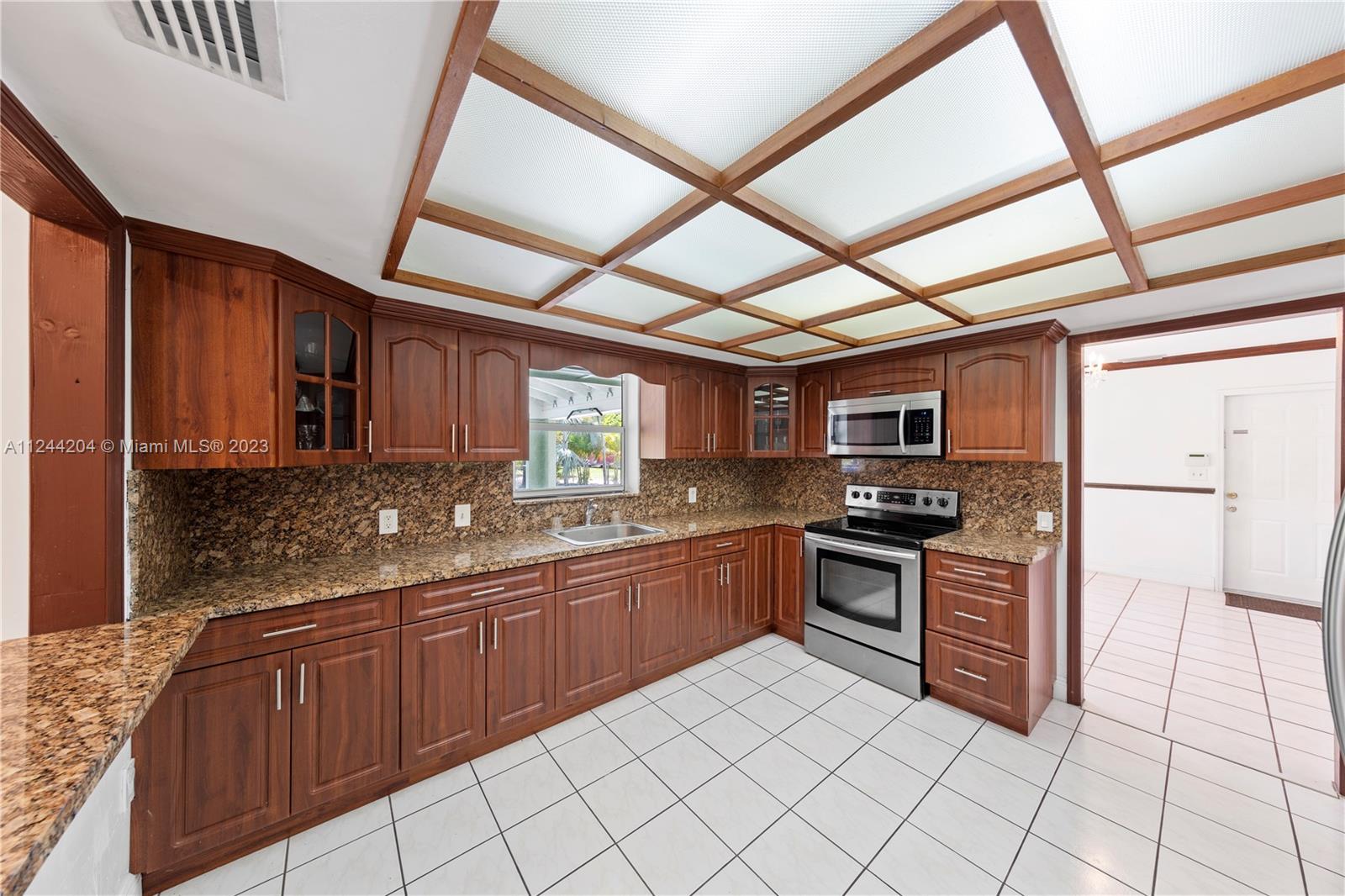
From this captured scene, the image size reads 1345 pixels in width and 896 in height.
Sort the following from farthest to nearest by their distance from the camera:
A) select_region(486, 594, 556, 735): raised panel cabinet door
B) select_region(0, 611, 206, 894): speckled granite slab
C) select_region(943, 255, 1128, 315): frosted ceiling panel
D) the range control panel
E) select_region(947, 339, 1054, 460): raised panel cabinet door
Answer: the range control panel, select_region(947, 339, 1054, 460): raised panel cabinet door, select_region(486, 594, 556, 735): raised panel cabinet door, select_region(943, 255, 1128, 315): frosted ceiling panel, select_region(0, 611, 206, 894): speckled granite slab

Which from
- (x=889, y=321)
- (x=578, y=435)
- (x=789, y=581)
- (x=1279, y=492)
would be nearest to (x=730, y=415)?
(x=578, y=435)

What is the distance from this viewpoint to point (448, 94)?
3.15 ft

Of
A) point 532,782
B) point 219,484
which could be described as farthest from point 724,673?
point 219,484

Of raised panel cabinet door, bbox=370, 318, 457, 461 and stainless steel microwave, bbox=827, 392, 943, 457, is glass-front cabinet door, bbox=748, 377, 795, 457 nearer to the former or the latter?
stainless steel microwave, bbox=827, 392, 943, 457

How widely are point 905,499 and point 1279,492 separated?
3903mm

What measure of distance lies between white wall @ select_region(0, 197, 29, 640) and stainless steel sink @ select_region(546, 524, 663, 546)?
2031mm

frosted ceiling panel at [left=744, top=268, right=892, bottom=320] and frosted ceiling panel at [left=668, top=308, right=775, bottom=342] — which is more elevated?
frosted ceiling panel at [left=744, top=268, right=892, bottom=320]

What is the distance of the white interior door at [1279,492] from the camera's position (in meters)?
4.16

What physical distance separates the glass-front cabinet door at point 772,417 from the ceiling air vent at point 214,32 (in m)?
3.45

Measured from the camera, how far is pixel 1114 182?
136 centimetres

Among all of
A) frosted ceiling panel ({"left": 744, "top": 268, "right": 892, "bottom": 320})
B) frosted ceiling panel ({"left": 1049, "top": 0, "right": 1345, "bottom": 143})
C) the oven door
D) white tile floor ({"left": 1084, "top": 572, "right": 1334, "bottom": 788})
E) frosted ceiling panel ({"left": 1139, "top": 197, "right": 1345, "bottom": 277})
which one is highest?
frosted ceiling panel ({"left": 1049, "top": 0, "right": 1345, "bottom": 143})

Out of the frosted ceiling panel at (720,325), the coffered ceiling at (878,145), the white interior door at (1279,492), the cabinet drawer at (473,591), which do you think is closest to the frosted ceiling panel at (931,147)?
Answer: the coffered ceiling at (878,145)

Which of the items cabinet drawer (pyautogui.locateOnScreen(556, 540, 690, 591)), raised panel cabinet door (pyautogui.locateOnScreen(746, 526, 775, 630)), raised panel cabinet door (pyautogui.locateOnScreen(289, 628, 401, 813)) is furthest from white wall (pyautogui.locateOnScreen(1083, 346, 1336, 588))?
raised panel cabinet door (pyautogui.locateOnScreen(289, 628, 401, 813))

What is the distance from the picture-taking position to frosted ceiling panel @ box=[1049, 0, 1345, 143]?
0.87m
